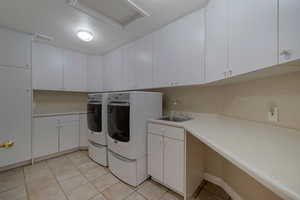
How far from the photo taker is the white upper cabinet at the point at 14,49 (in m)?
2.00

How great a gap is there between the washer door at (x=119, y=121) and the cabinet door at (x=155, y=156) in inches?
13.5

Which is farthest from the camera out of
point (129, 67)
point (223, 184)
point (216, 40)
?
point (129, 67)

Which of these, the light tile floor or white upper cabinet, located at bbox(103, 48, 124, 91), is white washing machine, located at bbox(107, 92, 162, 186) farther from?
white upper cabinet, located at bbox(103, 48, 124, 91)

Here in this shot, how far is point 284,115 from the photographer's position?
1.06 metres

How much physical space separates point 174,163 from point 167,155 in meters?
0.12

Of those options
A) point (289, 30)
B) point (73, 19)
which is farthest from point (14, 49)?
point (289, 30)

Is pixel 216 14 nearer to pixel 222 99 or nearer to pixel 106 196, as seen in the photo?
pixel 222 99

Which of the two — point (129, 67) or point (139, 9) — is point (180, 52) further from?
point (129, 67)

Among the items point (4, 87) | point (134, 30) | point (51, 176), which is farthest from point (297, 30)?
point (4, 87)

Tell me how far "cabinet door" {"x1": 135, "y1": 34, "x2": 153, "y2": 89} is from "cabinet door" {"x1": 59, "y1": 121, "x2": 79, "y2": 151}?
179cm

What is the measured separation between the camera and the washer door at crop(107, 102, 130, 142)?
176cm

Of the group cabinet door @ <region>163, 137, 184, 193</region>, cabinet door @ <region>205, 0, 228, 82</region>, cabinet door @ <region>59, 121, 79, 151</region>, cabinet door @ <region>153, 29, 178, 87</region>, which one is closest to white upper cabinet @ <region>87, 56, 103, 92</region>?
cabinet door @ <region>59, 121, 79, 151</region>

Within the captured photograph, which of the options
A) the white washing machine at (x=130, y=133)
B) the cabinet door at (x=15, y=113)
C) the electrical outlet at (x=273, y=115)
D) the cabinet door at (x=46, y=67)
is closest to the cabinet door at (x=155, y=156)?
the white washing machine at (x=130, y=133)

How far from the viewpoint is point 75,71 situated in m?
2.91
